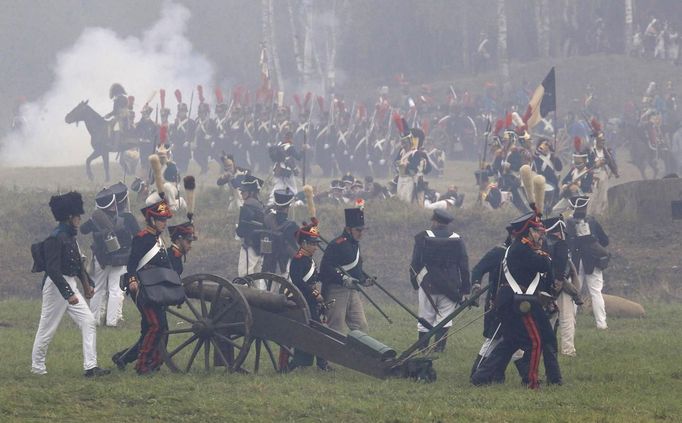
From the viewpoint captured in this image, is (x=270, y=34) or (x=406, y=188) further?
(x=270, y=34)

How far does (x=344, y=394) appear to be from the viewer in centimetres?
1100

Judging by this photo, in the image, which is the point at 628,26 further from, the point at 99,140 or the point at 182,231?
the point at 182,231

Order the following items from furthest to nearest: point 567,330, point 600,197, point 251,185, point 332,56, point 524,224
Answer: point 332,56 < point 600,197 < point 251,185 < point 567,330 < point 524,224

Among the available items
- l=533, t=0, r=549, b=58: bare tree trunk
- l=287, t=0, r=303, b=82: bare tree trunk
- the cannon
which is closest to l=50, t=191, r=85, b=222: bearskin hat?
the cannon

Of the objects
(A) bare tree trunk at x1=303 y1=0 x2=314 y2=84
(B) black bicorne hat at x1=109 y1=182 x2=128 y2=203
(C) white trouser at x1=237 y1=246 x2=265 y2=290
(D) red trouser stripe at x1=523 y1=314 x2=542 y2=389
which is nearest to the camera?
Result: (D) red trouser stripe at x1=523 y1=314 x2=542 y2=389

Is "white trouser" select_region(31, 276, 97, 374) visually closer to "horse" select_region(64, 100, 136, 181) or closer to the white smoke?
→ "horse" select_region(64, 100, 136, 181)

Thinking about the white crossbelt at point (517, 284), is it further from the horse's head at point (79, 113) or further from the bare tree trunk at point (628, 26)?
the bare tree trunk at point (628, 26)

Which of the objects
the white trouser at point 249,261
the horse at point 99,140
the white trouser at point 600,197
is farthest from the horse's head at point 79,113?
the white trouser at point 600,197

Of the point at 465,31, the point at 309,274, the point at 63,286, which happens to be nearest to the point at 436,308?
the point at 309,274

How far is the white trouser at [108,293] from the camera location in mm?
15859

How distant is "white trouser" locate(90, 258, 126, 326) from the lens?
15.9 m

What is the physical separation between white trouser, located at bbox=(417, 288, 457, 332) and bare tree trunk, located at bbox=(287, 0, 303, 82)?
39.6 metres

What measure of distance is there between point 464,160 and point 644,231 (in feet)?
58.3

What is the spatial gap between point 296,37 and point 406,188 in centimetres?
2911
